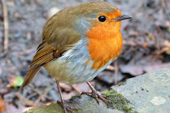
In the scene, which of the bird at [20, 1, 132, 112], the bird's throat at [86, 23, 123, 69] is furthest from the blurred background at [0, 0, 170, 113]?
the bird's throat at [86, 23, 123, 69]

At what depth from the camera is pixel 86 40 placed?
2404mm

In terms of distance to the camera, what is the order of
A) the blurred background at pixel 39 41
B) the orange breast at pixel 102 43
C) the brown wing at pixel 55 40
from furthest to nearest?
the blurred background at pixel 39 41
the brown wing at pixel 55 40
the orange breast at pixel 102 43

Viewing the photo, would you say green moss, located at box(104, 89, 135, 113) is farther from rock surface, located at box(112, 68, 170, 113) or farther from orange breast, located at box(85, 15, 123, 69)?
orange breast, located at box(85, 15, 123, 69)

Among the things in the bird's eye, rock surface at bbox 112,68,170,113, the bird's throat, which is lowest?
rock surface at bbox 112,68,170,113

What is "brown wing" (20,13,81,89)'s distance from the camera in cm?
248

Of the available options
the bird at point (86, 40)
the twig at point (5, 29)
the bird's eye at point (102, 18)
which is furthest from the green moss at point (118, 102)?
the twig at point (5, 29)

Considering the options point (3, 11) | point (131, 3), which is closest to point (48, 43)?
point (3, 11)

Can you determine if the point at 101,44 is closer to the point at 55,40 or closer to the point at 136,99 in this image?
the point at 55,40

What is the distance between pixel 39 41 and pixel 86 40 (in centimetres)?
253

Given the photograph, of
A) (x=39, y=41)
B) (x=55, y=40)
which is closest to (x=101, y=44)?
(x=55, y=40)

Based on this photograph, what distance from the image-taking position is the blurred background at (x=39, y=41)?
12.9 ft

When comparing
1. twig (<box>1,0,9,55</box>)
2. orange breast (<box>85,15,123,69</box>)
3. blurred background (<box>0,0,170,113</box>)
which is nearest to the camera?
orange breast (<box>85,15,123,69</box>)

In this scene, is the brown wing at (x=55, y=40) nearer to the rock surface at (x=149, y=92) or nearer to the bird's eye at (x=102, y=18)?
the bird's eye at (x=102, y=18)

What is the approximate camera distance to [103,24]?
7.88ft
